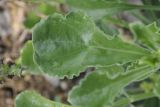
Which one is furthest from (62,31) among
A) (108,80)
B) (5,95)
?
(5,95)

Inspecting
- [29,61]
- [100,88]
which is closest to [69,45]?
[100,88]

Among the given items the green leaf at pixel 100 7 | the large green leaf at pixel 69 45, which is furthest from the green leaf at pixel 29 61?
the large green leaf at pixel 69 45

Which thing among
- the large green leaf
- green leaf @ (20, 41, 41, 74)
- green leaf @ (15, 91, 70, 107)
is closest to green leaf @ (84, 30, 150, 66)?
the large green leaf

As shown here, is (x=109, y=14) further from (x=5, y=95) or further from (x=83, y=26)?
(x=5, y=95)

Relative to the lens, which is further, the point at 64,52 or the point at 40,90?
the point at 40,90

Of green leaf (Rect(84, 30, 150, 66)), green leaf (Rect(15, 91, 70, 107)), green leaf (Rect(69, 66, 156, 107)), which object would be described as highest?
green leaf (Rect(84, 30, 150, 66))

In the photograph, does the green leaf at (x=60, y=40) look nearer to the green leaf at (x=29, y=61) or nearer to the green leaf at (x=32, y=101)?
the green leaf at (x=32, y=101)

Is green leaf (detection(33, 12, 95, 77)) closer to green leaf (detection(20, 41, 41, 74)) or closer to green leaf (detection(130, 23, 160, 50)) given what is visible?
green leaf (detection(130, 23, 160, 50))
